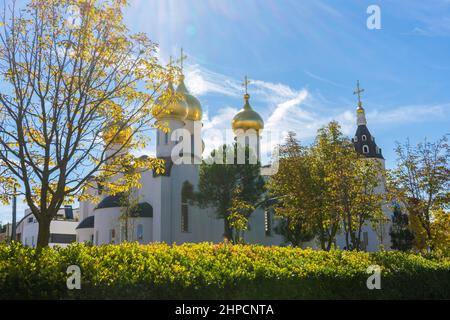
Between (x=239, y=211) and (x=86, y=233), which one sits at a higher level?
(x=239, y=211)

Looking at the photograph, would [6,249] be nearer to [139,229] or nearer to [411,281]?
[411,281]

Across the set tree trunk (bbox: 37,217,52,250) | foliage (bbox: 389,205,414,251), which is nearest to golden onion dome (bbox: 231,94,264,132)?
foliage (bbox: 389,205,414,251)

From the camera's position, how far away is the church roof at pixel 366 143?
4969 centimetres

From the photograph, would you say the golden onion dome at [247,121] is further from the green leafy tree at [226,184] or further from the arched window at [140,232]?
the arched window at [140,232]

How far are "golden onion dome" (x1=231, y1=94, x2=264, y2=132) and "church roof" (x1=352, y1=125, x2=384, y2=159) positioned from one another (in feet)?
44.4

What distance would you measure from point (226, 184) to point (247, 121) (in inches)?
556

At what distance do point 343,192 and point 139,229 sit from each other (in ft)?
59.6

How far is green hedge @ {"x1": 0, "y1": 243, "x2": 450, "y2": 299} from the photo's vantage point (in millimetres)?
5715

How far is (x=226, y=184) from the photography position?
28.5 meters

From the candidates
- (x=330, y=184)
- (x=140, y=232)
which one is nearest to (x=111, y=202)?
(x=140, y=232)

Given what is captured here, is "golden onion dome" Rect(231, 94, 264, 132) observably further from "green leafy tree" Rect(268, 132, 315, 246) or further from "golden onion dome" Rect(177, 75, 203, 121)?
"green leafy tree" Rect(268, 132, 315, 246)

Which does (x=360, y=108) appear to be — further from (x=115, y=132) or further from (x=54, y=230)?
(x=115, y=132)

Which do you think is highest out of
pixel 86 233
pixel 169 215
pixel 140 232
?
pixel 169 215
